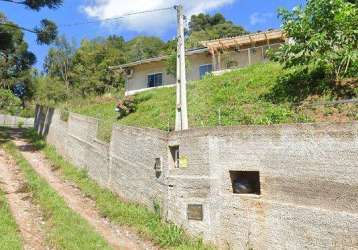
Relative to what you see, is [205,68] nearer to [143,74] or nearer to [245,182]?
[143,74]

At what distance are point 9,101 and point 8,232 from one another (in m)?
31.5

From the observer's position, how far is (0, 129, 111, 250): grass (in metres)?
10.8

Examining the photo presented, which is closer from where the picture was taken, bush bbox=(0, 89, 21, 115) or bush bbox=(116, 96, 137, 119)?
bush bbox=(116, 96, 137, 119)

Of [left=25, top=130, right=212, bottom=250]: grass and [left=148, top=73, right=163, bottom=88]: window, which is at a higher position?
[left=148, top=73, right=163, bottom=88]: window

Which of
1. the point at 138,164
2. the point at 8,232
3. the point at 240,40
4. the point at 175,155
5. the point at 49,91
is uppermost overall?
the point at 49,91

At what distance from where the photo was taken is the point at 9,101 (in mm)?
40406

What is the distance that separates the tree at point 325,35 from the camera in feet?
48.5

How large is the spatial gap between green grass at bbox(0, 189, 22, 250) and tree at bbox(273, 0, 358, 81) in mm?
10623

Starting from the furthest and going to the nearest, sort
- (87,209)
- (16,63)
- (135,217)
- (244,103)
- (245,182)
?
(16,63)
(244,103)
(87,209)
(135,217)
(245,182)

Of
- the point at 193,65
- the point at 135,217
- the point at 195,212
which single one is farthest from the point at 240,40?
the point at 195,212

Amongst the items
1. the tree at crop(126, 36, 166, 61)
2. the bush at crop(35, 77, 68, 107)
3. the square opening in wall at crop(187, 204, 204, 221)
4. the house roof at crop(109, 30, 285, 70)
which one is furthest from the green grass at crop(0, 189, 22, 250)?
the tree at crop(126, 36, 166, 61)

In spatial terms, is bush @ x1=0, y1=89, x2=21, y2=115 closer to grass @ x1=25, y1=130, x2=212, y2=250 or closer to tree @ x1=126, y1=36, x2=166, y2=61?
tree @ x1=126, y1=36, x2=166, y2=61

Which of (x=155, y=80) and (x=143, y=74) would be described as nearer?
(x=155, y=80)

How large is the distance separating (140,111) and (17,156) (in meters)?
6.08
